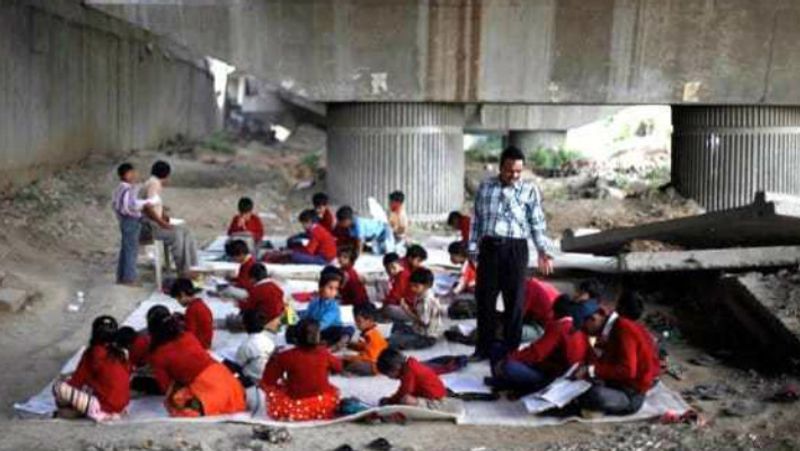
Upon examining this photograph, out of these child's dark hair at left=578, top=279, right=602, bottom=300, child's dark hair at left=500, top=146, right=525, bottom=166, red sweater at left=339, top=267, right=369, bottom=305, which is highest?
child's dark hair at left=500, top=146, right=525, bottom=166

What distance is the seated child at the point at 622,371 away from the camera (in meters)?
7.33

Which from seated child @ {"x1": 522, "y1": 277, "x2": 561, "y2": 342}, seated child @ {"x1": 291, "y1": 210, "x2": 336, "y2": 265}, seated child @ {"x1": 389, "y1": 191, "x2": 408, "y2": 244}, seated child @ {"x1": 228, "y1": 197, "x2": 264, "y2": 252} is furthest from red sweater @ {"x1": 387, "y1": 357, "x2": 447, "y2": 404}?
seated child @ {"x1": 389, "y1": 191, "x2": 408, "y2": 244}

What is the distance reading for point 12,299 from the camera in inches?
423

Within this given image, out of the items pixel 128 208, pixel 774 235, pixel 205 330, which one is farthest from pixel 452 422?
pixel 128 208

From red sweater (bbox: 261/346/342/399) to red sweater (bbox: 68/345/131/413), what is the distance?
0.90 m

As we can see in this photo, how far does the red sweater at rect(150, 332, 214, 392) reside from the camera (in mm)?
7492

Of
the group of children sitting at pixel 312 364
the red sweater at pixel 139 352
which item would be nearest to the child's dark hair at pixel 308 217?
the group of children sitting at pixel 312 364

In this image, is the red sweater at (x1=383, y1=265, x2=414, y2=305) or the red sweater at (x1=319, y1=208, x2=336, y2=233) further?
the red sweater at (x1=319, y1=208, x2=336, y2=233)

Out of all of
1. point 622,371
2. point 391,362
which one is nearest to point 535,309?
point 622,371

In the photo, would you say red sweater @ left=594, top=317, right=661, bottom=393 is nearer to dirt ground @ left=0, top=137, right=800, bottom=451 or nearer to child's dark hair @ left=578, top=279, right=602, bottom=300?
dirt ground @ left=0, top=137, right=800, bottom=451

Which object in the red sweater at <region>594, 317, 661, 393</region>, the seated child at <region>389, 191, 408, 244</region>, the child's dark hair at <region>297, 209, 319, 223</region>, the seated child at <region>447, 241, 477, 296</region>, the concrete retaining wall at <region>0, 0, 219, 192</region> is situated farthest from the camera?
the concrete retaining wall at <region>0, 0, 219, 192</region>

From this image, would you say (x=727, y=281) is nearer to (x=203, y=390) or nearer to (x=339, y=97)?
(x=203, y=390)

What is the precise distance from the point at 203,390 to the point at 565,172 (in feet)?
55.7

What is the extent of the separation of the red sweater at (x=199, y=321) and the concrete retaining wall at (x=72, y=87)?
7100mm
